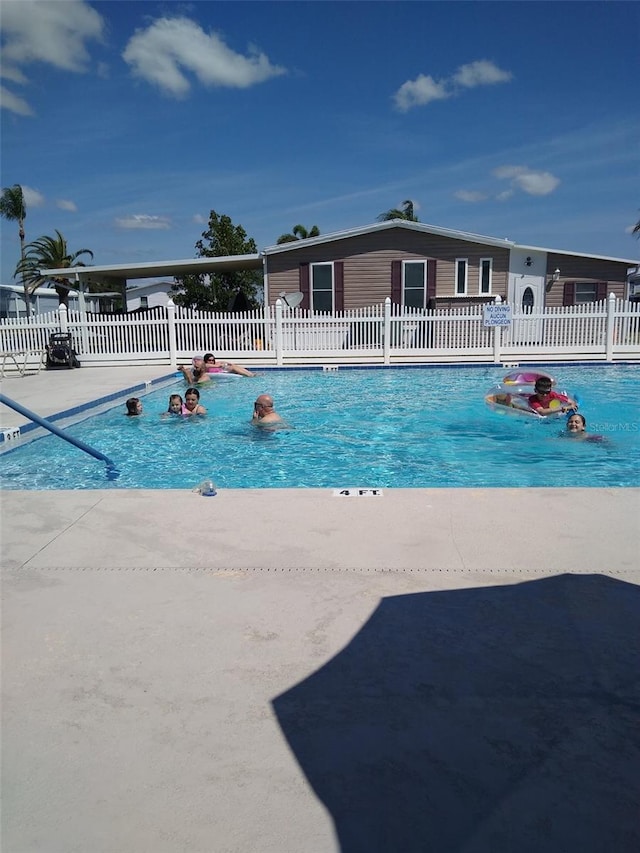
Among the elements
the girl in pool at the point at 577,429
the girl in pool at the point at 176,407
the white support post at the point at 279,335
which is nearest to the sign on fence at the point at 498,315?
the white support post at the point at 279,335

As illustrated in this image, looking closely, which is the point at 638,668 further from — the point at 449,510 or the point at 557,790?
the point at 449,510

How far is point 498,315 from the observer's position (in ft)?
58.4

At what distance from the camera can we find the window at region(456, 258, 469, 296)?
20.9 m

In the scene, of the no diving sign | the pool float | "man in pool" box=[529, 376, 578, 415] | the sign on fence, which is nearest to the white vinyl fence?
the sign on fence

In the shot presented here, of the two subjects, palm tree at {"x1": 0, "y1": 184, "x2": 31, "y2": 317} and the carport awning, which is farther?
palm tree at {"x1": 0, "y1": 184, "x2": 31, "y2": 317}

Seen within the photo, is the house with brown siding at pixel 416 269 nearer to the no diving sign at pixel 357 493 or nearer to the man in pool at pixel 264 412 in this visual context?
the man in pool at pixel 264 412

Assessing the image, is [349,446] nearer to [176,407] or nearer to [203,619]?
[176,407]

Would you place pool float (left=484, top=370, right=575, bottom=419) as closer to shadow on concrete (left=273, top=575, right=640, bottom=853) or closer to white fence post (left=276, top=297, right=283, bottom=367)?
shadow on concrete (left=273, top=575, right=640, bottom=853)

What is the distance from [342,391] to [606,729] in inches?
471

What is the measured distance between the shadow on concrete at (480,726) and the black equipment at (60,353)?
16.4 meters

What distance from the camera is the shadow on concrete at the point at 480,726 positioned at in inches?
70.2

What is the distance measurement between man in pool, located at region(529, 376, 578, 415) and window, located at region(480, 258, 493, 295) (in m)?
11.9

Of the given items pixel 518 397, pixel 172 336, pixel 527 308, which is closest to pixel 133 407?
pixel 518 397

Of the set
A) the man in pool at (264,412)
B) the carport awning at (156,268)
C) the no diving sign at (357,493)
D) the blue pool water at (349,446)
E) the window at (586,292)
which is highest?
the carport awning at (156,268)
